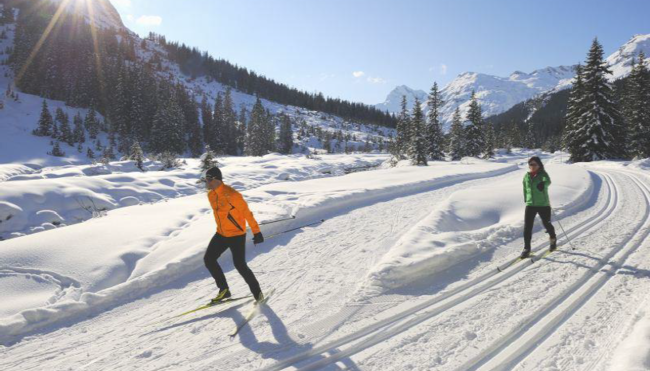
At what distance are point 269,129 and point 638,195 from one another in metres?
65.7

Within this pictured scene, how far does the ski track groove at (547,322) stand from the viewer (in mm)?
3217

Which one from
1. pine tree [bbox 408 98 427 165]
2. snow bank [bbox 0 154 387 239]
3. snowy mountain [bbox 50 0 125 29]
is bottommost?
snow bank [bbox 0 154 387 239]

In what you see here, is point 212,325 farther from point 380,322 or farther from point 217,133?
point 217,133

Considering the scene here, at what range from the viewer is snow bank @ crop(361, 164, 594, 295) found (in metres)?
5.07

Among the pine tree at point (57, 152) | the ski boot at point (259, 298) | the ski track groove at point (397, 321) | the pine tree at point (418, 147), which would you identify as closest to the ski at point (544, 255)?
the ski track groove at point (397, 321)

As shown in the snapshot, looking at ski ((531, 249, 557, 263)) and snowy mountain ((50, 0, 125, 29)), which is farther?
snowy mountain ((50, 0, 125, 29))

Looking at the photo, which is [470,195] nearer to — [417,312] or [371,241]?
[371,241]

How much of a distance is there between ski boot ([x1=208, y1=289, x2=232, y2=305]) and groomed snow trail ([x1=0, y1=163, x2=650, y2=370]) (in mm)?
265

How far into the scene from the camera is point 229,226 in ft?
14.9

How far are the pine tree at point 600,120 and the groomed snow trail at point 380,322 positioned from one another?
101 feet

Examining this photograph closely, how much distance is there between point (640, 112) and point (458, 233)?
36.8 metres

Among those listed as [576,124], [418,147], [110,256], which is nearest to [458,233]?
[110,256]

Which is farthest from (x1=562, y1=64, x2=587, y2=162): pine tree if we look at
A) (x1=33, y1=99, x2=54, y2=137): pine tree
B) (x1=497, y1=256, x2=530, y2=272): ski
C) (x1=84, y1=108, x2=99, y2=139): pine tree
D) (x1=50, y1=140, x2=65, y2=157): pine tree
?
(x1=33, y1=99, x2=54, y2=137): pine tree

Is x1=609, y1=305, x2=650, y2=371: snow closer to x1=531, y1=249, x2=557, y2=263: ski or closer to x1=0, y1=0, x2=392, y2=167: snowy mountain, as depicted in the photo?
x1=531, y1=249, x2=557, y2=263: ski
